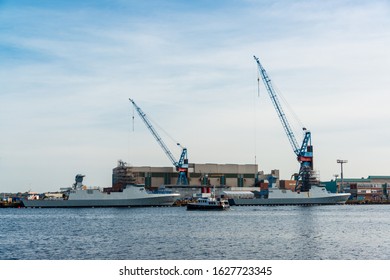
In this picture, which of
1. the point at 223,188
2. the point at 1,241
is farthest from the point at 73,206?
the point at 1,241

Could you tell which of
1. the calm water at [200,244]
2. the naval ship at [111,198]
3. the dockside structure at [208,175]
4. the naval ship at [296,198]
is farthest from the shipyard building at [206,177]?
the calm water at [200,244]

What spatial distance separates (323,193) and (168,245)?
10717 centimetres

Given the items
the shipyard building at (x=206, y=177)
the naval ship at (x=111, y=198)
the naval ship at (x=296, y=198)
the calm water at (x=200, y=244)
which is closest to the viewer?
the calm water at (x=200, y=244)

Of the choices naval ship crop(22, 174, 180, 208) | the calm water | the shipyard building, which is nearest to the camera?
the calm water

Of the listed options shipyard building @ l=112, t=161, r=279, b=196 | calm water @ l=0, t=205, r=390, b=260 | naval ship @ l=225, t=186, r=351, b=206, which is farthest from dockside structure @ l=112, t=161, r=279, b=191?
calm water @ l=0, t=205, r=390, b=260

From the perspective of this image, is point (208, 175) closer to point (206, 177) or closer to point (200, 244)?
point (206, 177)

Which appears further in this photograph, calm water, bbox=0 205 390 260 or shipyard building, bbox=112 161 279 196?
shipyard building, bbox=112 161 279 196

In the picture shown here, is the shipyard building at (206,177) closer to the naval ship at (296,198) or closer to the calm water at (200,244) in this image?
the naval ship at (296,198)

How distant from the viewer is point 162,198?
126438 mm

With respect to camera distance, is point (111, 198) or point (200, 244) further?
point (111, 198)

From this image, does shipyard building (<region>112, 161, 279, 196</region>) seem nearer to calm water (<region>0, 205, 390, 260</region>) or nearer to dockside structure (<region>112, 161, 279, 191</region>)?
dockside structure (<region>112, 161, 279, 191</region>)

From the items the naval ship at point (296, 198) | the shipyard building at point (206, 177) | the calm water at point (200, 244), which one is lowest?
the calm water at point (200, 244)

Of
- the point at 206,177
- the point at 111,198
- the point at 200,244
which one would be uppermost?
the point at 206,177

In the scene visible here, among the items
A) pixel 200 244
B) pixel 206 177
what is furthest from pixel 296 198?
pixel 200 244
